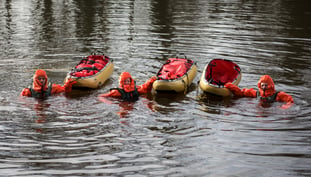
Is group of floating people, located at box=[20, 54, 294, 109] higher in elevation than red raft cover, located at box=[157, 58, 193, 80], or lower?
lower

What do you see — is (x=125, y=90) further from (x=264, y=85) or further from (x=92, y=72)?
Result: (x=264, y=85)

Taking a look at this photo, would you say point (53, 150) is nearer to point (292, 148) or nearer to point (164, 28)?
point (292, 148)

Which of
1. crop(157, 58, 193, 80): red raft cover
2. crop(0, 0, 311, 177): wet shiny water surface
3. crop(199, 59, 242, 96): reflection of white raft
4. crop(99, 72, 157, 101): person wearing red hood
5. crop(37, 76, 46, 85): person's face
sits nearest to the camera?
crop(0, 0, 311, 177): wet shiny water surface

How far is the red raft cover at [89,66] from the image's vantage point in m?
12.9

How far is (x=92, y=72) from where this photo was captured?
13.1m

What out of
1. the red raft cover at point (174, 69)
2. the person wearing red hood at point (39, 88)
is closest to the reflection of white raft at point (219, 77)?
the red raft cover at point (174, 69)

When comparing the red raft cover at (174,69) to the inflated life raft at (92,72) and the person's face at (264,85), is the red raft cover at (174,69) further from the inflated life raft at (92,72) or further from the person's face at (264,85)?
the person's face at (264,85)

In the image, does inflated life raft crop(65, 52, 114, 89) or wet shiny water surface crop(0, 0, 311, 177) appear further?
inflated life raft crop(65, 52, 114, 89)

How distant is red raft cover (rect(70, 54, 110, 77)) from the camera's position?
12.9 metres

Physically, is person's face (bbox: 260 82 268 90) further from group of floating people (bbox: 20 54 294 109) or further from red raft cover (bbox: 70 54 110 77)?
red raft cover (bbox: 70 54 110 77)

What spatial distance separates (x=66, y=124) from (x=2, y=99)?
8.78 ft

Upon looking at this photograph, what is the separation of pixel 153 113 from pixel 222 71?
3.64 m

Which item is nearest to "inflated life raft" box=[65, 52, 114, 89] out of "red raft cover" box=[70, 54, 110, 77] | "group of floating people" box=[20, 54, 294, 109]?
"red raft cover" box=[70, 54, 110, 77]

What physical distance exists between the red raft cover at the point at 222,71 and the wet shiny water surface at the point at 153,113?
0.44m
